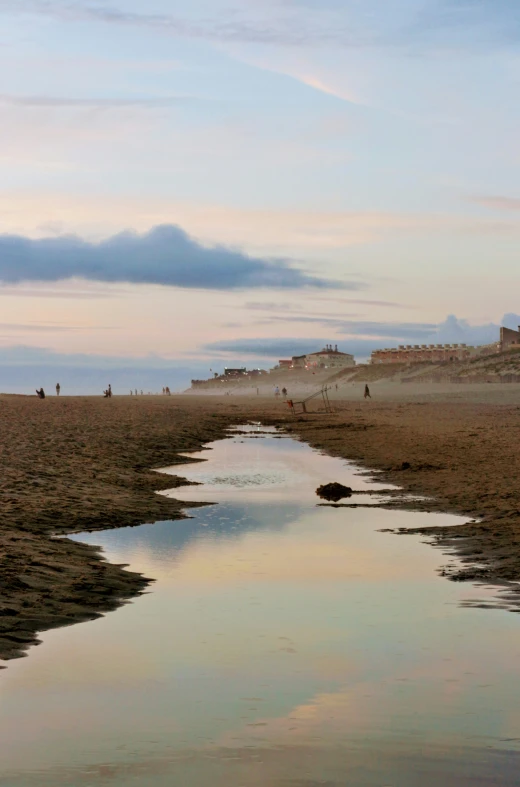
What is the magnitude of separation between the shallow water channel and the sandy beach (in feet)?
1.99

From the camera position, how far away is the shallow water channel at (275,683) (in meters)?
6.58

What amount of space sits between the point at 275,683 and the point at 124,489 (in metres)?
15.2

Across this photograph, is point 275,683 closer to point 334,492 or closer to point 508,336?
point 334,492

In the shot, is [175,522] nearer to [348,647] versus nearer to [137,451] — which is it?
[348,647]

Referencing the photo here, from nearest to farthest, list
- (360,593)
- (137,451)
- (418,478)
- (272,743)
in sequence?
(272,743)
(360,593)
(418,478)
(137,451)

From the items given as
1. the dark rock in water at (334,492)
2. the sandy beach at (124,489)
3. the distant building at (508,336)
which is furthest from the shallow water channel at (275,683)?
the distant building at (508,336)

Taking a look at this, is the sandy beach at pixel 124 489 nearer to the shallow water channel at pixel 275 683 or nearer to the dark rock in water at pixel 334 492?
the shallow water channel at pixel 275 683

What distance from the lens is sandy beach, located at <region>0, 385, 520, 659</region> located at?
39.1 feet

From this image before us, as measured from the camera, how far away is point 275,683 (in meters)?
8.42

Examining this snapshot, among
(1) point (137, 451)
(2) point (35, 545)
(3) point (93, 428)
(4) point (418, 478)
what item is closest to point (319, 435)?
(3) point (93, 428)

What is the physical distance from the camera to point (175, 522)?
61.2ft

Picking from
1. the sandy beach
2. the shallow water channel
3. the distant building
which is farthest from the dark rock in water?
the distant building

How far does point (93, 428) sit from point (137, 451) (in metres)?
10.3

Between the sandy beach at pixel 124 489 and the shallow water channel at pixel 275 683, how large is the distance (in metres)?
0.61
